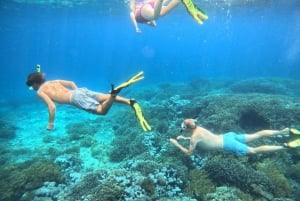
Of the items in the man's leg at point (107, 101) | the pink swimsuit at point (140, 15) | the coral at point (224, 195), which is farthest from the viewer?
the pink swimsuit at point (140, 15)

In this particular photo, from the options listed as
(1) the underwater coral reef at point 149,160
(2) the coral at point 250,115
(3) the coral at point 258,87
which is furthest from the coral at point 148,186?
(3) the coral at point 258,87

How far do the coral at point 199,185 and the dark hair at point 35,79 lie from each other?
5.86 metres

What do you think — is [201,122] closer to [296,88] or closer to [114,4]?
[296,88]

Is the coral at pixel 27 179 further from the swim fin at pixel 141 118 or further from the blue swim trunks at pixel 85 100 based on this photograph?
the swim fin at pixel 141 118

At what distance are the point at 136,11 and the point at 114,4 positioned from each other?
3254 cm

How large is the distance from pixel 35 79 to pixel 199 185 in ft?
20.3

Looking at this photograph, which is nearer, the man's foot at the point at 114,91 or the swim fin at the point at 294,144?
the man's foot at the point at 114,91

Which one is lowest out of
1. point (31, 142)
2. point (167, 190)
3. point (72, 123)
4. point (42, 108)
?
point (167, 190)

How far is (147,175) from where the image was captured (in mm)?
9617

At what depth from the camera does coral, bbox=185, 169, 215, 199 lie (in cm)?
898

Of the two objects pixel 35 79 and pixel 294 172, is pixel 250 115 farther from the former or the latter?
pixel 35 79

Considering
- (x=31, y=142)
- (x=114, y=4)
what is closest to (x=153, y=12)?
(x=31, y=142)

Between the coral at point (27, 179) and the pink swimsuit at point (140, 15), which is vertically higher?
the pink swimsuit at point (140, 15)

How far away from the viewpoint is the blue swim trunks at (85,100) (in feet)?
24.3
